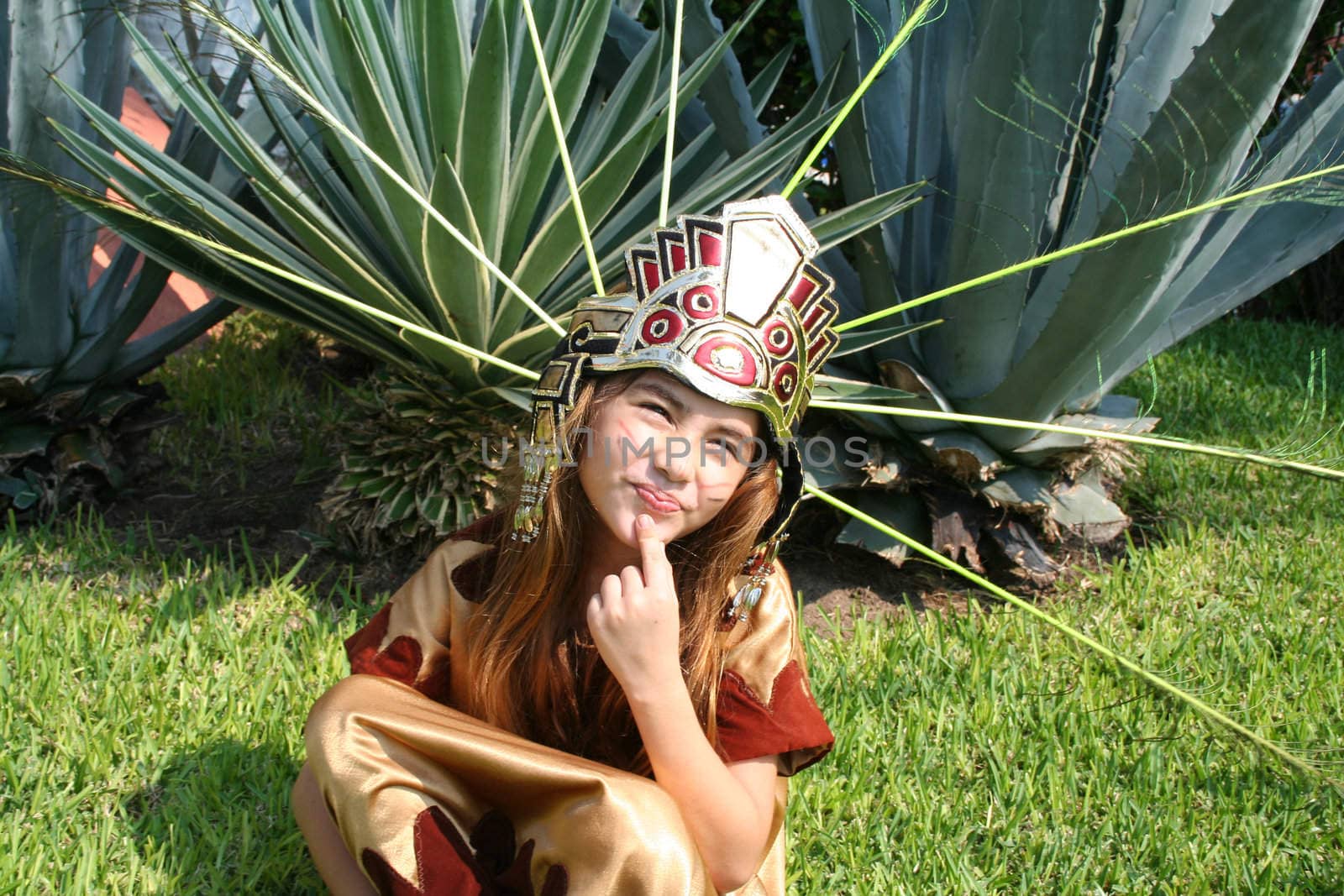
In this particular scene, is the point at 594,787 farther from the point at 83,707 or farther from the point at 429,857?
the point at 83,707

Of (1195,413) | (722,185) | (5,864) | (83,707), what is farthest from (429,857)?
(1195,413)

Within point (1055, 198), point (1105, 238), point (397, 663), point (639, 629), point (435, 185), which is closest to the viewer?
point (639, 629)

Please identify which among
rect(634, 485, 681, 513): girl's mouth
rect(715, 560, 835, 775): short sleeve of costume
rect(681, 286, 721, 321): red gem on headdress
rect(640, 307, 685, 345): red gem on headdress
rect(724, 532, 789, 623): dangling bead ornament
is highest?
rect(681, 286, 721, 321): red gem on headdress

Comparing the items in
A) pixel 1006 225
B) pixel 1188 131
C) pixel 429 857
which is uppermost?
pixel 1188 131

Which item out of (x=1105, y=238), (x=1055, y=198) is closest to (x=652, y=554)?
(x=1105, y=238)

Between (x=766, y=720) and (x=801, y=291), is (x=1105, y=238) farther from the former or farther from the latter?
(x=766, y=720)

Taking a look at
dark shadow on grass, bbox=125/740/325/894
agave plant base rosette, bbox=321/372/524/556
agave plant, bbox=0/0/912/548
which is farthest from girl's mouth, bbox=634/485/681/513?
agave plant base rosette, bbox=321/372/524/556

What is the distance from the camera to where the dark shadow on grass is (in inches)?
75.5

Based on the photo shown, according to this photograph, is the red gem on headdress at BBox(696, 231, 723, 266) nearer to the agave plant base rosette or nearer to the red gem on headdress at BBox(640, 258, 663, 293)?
the red gem on headdress at BBox(640, 258, 663, 293)

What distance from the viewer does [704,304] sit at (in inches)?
60.5

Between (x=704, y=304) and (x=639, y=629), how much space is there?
0.43 metres

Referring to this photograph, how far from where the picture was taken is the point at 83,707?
2285 mm

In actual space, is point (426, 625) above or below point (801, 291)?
below

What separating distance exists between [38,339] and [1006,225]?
2.36 metres
